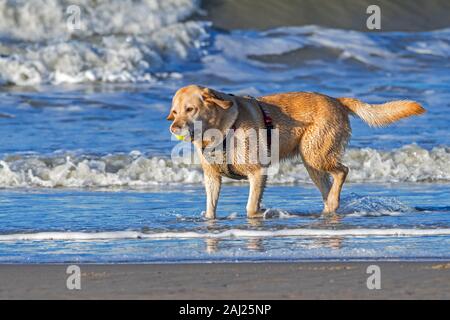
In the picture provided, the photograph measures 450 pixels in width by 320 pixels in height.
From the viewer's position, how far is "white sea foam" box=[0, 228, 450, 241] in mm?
8008

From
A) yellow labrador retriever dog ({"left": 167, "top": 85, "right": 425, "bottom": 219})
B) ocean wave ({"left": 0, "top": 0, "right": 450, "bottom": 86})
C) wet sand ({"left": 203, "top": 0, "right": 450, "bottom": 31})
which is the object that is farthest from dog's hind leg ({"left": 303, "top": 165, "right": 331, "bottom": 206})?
wet sand ({"left": 203, "top": 0, "right": 450, "bottom": 31})

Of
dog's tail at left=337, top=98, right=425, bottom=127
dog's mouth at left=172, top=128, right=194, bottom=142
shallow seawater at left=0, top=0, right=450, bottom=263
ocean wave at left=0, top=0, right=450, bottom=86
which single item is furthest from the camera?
ocean wave at left=0, top=0, right=450, bottom=86

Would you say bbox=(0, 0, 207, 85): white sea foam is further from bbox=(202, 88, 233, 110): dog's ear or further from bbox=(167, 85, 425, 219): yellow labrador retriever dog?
bbox=(202, 88, 233, 110): dog's ear

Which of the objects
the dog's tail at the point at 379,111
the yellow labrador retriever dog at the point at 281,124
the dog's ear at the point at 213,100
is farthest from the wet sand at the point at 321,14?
the dog's ear at the point at 213,100

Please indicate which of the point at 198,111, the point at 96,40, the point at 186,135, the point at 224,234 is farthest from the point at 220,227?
the point at 96,40

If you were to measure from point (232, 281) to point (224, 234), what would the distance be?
2.00m

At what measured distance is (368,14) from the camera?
2261 centimetres

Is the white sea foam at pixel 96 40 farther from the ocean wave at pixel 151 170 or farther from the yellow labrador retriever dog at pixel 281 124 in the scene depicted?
the yellow labrador retriever dog at pixel 281 124

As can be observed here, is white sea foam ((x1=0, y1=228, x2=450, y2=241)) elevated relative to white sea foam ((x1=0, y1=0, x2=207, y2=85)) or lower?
lower

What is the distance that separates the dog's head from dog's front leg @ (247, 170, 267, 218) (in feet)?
1.59

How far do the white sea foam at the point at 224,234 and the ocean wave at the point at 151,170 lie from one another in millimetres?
3386

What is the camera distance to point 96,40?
19422 mm

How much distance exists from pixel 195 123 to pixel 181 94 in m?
0.26

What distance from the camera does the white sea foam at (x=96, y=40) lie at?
18.3 meters
